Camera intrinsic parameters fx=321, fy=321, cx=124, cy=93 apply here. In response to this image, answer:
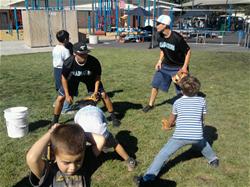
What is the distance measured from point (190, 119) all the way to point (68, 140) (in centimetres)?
227

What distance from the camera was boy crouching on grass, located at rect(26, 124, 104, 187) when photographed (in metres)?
1.99

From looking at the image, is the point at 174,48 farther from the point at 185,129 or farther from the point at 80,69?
the point at 185,129

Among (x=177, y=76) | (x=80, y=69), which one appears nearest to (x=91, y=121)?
(x=80, y=69)

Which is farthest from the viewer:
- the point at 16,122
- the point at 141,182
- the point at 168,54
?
the point at 168,54

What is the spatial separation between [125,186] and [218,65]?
9.38 m

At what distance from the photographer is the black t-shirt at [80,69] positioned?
5152 mm

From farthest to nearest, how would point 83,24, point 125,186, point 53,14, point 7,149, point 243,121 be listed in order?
point 83,24, point 53,14, point 243,121, point 7,149, point 125,186

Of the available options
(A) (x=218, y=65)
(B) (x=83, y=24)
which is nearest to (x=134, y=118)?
(A) (x=218, y=65)

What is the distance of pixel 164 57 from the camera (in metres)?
6.48

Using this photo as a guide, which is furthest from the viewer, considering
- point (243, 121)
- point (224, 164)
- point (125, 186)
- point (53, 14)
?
point (53, 14)

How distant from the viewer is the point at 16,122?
16.6 ft

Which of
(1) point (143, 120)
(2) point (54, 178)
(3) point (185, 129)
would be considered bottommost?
(1) point (143, 120)

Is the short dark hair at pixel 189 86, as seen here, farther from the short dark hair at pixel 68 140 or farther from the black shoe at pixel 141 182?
the short dark hair at pixel 68 140

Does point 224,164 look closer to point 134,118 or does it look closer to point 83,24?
point 134,118
